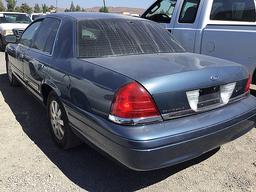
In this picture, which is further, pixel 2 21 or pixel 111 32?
pixel 2 21

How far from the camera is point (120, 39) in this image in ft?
13.0

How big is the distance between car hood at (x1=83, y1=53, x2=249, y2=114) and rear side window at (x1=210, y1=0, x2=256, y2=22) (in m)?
2.27

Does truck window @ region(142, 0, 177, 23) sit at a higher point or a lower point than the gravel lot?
higher

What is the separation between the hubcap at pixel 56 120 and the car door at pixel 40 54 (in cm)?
41

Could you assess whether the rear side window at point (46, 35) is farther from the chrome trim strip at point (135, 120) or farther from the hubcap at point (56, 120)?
the chrome trim strip at point (135, 120)

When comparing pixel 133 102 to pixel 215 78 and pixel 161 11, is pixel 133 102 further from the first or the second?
pixel 161 11

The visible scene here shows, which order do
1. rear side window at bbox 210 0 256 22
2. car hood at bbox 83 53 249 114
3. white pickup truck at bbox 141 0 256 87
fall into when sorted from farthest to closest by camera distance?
rear side window at bbox 210 0 256 22
white pickup truck at bbox 141 0 256 87
car hood at bbox 83 53 249 114

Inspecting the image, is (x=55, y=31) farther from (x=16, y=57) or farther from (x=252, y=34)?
(x=252, y=34)

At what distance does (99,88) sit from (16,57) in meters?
3.30

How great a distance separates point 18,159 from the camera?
156 inches

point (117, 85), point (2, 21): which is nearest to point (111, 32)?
point (117, 85)

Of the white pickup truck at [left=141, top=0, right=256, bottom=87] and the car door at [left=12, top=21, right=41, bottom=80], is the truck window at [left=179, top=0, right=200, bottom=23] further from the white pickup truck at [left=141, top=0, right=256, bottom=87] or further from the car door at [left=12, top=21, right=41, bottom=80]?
the car door at [left=12, top=21, right=41, bottom=80]

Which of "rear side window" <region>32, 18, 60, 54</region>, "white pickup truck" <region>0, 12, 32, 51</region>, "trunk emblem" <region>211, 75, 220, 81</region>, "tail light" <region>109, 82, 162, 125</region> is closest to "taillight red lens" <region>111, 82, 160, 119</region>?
"tail light" <region>109, 82, 162, 125</region>

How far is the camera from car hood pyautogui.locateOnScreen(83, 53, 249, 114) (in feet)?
9.89
